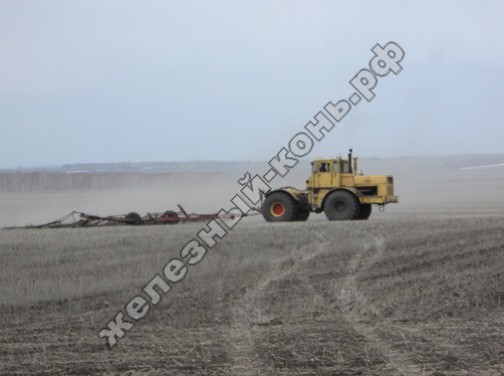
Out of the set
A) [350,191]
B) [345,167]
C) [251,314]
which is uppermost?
[345,167]

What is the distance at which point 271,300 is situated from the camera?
16.1 metres

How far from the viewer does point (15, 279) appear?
18.0 metres

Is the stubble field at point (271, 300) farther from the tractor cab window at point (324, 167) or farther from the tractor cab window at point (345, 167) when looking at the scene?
the tractor cab window at point (345, 167)

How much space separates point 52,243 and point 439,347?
39.2 ft

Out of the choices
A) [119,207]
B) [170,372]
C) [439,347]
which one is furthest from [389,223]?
[119,207]

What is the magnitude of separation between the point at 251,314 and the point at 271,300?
117 cm

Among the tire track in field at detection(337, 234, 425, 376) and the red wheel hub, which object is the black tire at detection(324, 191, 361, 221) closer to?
the red wheel hub

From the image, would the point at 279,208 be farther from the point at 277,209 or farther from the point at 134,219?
the point at 134,219

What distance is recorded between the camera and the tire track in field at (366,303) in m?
11.1

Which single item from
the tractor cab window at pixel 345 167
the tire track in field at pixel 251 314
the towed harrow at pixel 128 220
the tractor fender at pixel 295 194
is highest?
the tractor cab window at pixel 345 167

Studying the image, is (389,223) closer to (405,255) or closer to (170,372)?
(405,255)

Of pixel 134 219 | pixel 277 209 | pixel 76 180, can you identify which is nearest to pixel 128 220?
pixel 134 219

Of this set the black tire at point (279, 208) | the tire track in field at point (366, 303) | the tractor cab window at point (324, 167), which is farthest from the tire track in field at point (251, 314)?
the tractor cab window at point (324, 167)

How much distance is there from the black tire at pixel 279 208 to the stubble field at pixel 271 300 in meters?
3.60
